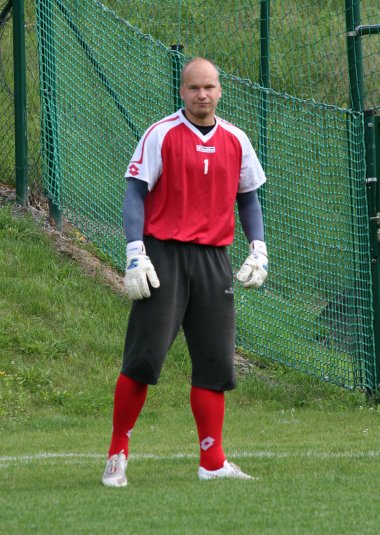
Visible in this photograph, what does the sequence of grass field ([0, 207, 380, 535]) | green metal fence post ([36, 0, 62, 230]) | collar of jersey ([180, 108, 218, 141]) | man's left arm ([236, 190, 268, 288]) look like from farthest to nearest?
1. green metal fence post ([36, 0, 62, 230])
2. man's left arm ([236, 190, 268, 288])
3. collar of jersey ([180, 108, 218, 141])
4. grass field ([0, 207, 380, 535])

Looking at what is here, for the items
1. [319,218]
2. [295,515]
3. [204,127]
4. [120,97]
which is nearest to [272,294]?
[319,218]

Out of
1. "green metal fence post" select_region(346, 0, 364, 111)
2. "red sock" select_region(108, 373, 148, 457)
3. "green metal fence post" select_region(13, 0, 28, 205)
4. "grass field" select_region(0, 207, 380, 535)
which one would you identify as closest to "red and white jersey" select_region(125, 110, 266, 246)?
"red sock" select_region(108, 373, 148, 457)

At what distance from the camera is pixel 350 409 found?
28.3 feet

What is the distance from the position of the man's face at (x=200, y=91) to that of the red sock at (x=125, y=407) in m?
1.33

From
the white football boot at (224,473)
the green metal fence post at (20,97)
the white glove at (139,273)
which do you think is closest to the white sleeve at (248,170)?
the white glove at (139,273)

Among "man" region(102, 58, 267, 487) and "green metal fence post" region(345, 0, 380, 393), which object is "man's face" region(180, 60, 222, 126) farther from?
"green metal fence post" region(345, 0, 380, 393)

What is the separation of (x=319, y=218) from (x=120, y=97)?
2.55m

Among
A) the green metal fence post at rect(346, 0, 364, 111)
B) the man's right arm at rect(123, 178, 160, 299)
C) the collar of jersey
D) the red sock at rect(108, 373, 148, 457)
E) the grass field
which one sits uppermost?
the green metal fence post at rect(346, 0, 364, 111)

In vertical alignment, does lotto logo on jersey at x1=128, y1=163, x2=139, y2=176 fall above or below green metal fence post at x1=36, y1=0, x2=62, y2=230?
below

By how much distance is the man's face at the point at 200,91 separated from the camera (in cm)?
561

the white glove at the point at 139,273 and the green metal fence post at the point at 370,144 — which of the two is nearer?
the white glove at the point at 139,273

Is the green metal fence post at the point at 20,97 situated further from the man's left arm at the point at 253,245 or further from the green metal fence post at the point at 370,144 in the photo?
the man's left arm at the point at 253,245

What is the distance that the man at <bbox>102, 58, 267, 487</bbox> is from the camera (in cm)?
555

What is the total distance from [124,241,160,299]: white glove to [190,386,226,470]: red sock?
632 mm
